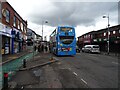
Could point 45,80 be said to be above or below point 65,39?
below

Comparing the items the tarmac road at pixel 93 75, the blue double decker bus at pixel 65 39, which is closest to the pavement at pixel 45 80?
the tarmac road at pixel 93 75

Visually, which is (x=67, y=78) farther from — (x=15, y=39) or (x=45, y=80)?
(x=15, y=39)

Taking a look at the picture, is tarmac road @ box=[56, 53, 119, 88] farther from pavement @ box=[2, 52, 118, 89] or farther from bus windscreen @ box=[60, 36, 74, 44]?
bus windscreen @ box=[60, 36, 74, 44]

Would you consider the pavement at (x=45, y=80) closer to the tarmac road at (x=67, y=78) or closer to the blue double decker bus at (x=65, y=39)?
the tarmac road at (x=67, y=78)

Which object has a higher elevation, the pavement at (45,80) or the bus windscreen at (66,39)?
the bus windscreen at (66,39)

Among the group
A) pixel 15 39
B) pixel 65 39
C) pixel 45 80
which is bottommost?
pixel 45 80

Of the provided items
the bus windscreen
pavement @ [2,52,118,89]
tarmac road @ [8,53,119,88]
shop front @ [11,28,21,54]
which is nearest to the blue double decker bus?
the bus windscreen

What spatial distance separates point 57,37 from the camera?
2209 cm

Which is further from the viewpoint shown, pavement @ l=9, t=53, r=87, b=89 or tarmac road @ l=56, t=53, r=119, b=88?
tarmac road @ l=56, t=53, r=119, b=88

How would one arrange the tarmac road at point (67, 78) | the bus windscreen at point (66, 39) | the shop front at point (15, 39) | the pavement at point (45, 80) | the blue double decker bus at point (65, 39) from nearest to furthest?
the pavement at point (45, 80)
the tarmac road at point (67, 78)
the blue double decker bus at point (65, 39)
the bus windscreen at point (66, 39)
the shop front at point (15, 39)

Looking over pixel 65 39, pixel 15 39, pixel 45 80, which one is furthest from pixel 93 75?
pixel 15 39

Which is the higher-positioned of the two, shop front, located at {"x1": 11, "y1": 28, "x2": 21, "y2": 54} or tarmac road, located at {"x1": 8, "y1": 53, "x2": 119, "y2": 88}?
shop front, located at {"x1": 11, "y1": 28, "x2": 21, "y2": 54}

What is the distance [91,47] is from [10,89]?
34.6m

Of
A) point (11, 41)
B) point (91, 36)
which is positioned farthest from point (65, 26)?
point (91, 36)
